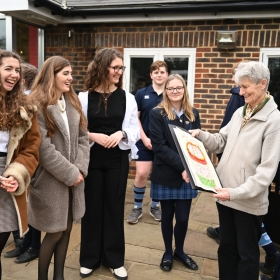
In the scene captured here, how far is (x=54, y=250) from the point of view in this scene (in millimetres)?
2557

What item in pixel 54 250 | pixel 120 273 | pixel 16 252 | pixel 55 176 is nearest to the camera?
pixel 55 176

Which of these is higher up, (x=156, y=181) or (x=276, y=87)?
(x=276, y=87)

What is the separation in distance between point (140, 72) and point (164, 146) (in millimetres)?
2887

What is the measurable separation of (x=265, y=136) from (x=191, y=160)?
0.51 meters

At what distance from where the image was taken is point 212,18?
15.6ft

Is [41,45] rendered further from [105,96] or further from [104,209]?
[104,209]

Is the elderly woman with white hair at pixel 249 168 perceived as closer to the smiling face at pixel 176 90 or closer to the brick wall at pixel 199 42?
the smiling face at pixel 176 90

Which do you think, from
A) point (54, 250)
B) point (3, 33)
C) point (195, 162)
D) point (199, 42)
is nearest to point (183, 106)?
point (195, 162)

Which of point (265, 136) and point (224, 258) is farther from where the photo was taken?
point (224, 258)

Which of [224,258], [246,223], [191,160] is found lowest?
[224,258]

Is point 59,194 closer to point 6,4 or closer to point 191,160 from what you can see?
point 191,160

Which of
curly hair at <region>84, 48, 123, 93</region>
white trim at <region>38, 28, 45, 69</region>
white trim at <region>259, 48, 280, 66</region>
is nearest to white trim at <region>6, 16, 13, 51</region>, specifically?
white trim at <region>38, 28, 45, 69</region>

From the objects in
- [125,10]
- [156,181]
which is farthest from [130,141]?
[125,10]

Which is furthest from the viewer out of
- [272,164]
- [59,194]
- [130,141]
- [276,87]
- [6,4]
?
[276,87]
